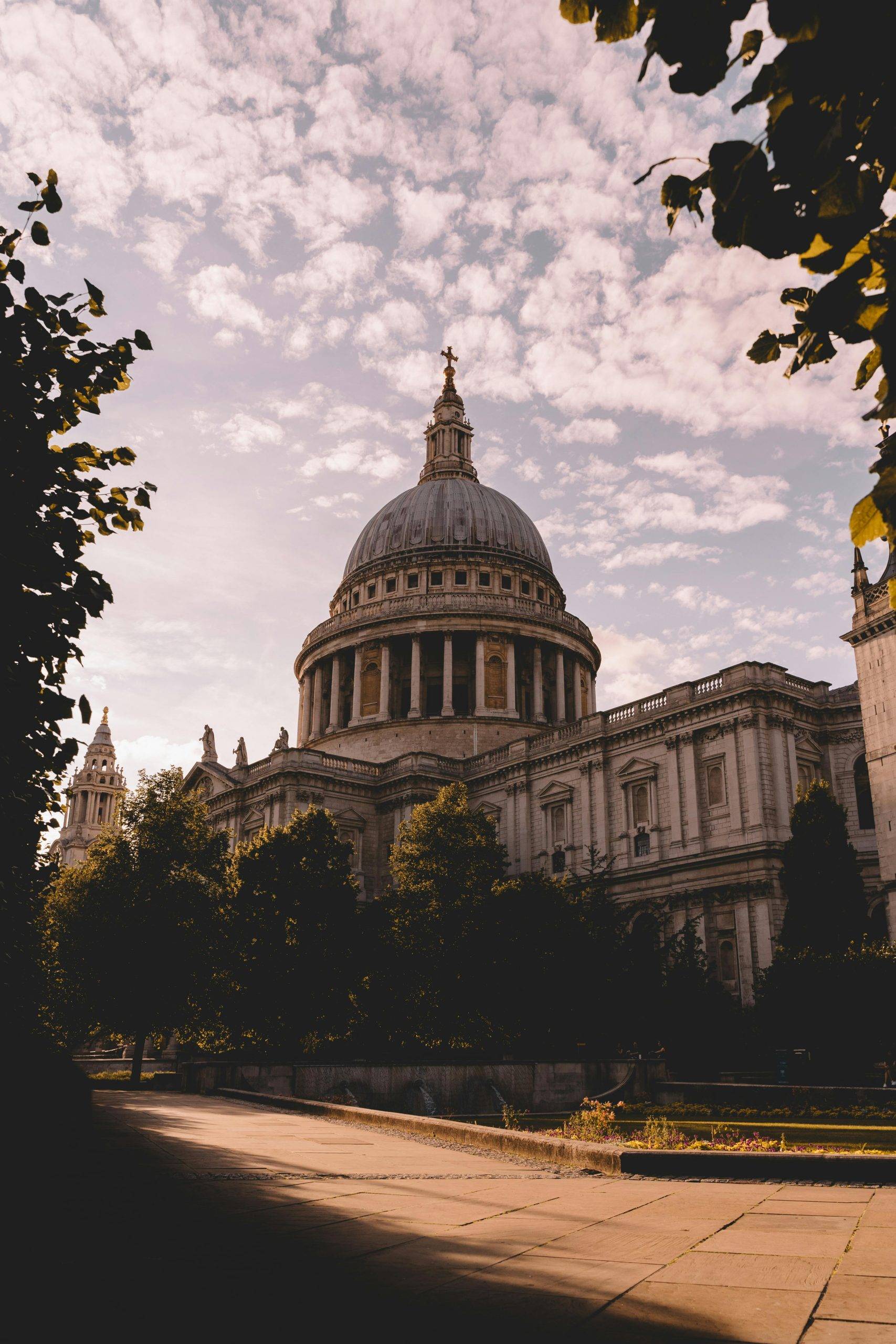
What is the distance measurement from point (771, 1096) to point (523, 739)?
38.4 m

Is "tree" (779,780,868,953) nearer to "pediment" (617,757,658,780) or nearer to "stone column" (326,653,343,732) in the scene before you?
"pediment" (617,757,658,780)

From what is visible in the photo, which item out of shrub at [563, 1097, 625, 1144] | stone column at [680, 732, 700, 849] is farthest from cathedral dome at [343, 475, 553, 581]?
shrub at [563, 1097, 625, 1144]

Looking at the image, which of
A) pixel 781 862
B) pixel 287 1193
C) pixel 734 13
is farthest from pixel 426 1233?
pixel 781 862

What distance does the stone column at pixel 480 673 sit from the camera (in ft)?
258

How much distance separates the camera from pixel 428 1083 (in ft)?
98.8

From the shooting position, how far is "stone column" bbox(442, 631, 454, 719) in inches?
3081

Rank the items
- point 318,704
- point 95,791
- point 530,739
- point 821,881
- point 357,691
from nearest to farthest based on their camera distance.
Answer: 1. point 821,881
2. point 530,739
3. point 357,691
4. point 318,704
5. point 95,791

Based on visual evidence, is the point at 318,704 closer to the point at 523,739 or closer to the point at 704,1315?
the point at 523,739

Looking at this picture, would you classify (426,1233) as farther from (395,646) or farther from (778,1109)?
(395,646)

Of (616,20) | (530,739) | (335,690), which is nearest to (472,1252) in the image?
(616,20)

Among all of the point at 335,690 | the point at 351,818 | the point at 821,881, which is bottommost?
the point at 821,881

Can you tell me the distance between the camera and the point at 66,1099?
1778cm

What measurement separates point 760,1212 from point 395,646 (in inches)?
2945

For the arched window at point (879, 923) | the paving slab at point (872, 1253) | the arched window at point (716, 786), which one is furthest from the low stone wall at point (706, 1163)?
the arched window at point (716, 786)
